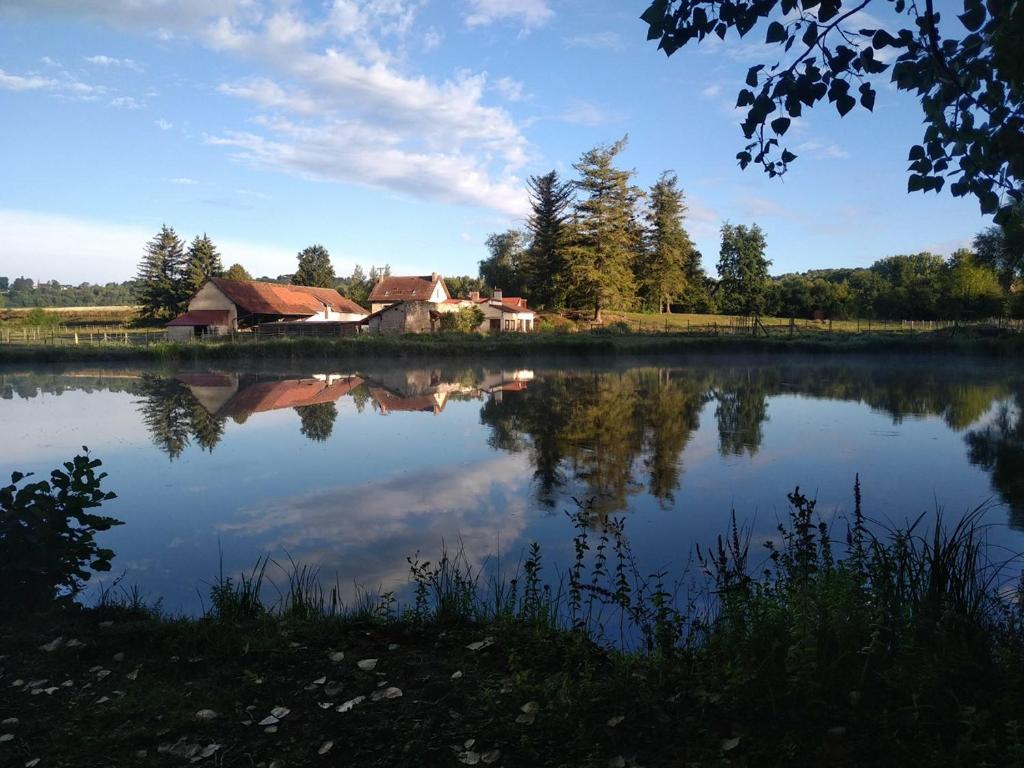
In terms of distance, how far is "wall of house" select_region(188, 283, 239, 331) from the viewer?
2216 inches

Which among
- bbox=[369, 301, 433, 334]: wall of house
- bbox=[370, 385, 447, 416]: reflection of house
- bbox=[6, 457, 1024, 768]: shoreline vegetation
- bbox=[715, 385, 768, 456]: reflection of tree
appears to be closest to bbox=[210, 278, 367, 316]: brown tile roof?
bbox=[369, 301, 433, 334]: wall of house

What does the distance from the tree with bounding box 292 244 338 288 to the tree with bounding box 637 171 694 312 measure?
42.0 metres

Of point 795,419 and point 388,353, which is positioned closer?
point 795,419

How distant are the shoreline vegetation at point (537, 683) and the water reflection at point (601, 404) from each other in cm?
487

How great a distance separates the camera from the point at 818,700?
10.5 feet

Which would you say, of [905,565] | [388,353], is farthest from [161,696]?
[388,353]

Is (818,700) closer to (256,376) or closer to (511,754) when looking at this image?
(511,754)

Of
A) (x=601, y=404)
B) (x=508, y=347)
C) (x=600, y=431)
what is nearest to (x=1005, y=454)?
(x=600, y=431)

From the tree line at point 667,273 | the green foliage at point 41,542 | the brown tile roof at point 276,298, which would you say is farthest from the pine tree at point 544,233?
the green foliage at point 41,542

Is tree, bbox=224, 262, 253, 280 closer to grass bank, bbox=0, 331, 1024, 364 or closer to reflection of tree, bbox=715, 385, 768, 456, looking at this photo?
grass bank, bbox=0, 331, 1024, 364

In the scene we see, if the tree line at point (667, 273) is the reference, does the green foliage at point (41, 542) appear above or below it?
below

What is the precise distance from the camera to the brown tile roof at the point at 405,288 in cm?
6844

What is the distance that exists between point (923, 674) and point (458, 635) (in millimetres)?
2752

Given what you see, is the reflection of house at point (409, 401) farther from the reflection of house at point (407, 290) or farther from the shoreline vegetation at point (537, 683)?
the reflection of house at point (407, 290)
